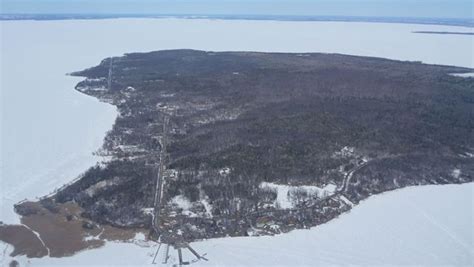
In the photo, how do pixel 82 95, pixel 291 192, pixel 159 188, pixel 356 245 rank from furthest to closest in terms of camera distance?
pixel 82 95
pixel 159 188
pixel 291 192
pixel 356 245

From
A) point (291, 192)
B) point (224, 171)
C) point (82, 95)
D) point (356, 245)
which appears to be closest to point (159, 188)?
point (224, 171)

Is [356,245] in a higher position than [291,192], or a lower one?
lower

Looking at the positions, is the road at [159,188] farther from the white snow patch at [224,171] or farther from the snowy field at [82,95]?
the white snow patch at [224,171]

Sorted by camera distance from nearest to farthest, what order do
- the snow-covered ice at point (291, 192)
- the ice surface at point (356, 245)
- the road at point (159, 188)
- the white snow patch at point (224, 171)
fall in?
the ice surface at point (356, 245) < the road at point (159, 188) < the snow-covered ice at point (291, 192) < the white snow patch at point (224, 171)

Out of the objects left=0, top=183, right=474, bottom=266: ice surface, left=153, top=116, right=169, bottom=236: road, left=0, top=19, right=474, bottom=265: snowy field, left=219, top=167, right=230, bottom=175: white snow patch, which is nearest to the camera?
left=0, top=183, right=474, bottom=266: ice surface

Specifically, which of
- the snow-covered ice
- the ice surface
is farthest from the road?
the snow-covered ice

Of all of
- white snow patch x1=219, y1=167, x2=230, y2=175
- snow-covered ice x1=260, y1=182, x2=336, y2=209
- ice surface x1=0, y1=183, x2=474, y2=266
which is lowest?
ice surface x1=0, y1=183, x2=474, y2=266

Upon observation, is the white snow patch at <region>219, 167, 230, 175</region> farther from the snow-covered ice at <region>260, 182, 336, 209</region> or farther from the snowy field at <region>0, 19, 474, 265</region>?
the snowy field at <region>0, 19, 474, 265</region>

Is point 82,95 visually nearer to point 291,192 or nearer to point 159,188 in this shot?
point 159,188

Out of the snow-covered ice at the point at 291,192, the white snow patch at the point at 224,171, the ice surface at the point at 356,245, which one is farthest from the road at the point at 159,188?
the snow-covered ice at the point at 291,192
